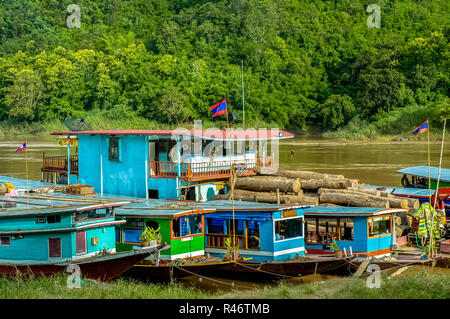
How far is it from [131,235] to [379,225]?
695 centimetres

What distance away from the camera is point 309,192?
2281 centimetres

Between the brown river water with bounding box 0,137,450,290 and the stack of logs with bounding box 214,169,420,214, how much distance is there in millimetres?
12596

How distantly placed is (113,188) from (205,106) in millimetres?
53708

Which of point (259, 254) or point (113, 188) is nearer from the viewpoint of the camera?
point (259, 254)

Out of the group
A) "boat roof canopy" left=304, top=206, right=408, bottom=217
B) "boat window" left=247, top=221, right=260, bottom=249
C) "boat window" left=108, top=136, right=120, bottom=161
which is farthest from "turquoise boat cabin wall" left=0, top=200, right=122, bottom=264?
"boat window" left=108, top=136, right=120, bottom=161

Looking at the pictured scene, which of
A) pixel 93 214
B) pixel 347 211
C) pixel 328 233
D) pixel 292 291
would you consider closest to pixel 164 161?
pixel 93 214

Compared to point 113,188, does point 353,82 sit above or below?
above

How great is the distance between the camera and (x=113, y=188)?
2370cm

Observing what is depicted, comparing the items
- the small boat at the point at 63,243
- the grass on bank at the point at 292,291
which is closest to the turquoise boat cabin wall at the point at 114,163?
the small boat at the point at 63,243

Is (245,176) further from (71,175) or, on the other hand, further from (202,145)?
(71,175)

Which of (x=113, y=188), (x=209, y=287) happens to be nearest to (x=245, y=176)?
(x=113, y=188)

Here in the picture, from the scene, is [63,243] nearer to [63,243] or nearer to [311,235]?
[63,243]

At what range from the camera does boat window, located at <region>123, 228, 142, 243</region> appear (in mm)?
19047

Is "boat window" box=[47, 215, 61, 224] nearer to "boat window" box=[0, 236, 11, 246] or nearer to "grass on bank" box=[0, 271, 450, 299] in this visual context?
"boat window" box=[0, 236, 11, 246]
